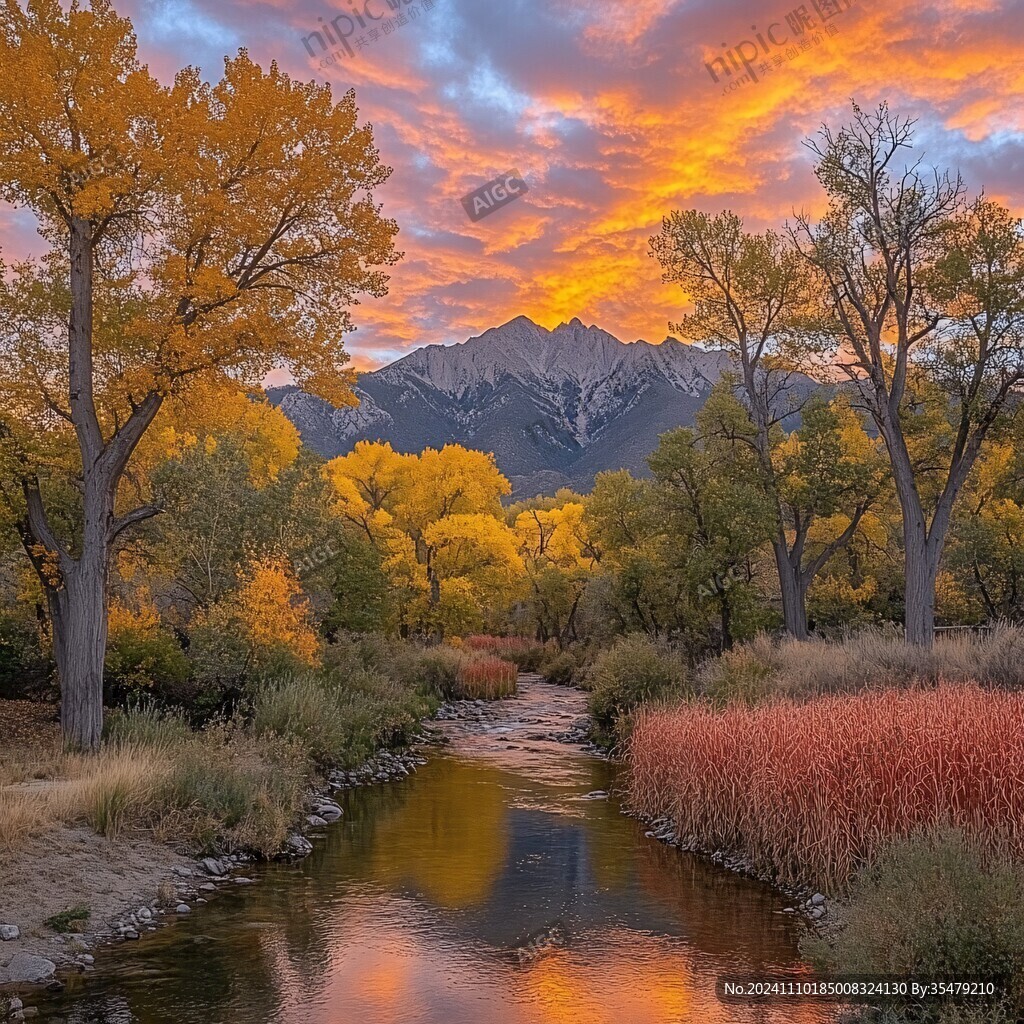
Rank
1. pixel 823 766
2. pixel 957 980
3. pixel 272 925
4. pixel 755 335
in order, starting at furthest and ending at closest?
pixel 755 335
pixel 823 766
pixel 272 925
pixel 957 980

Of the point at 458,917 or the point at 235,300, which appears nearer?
the point at 458,917

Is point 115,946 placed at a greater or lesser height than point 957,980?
lesser

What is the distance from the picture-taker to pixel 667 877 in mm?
11172

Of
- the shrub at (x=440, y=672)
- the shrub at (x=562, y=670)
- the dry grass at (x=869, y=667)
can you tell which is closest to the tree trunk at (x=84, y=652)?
the dry grass at (x=869, y=667)

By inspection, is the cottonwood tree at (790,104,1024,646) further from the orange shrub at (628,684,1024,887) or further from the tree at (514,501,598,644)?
the tree at (514,501,598,644)

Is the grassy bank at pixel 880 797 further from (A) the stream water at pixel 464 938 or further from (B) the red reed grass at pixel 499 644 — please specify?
(B) the red reed grass at pixel 499 644

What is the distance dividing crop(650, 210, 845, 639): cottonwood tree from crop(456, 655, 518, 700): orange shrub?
1001 centimetres

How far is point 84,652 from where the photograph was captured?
14047 millimetres

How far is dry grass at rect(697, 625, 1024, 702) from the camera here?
15.4 meters

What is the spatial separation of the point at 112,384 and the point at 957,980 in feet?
45.7

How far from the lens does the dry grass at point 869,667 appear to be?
15375 millimetres

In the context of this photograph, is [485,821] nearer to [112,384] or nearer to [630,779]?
[630,779]

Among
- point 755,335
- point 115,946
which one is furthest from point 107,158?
point 755,335

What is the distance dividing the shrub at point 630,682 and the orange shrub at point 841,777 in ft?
22.4
